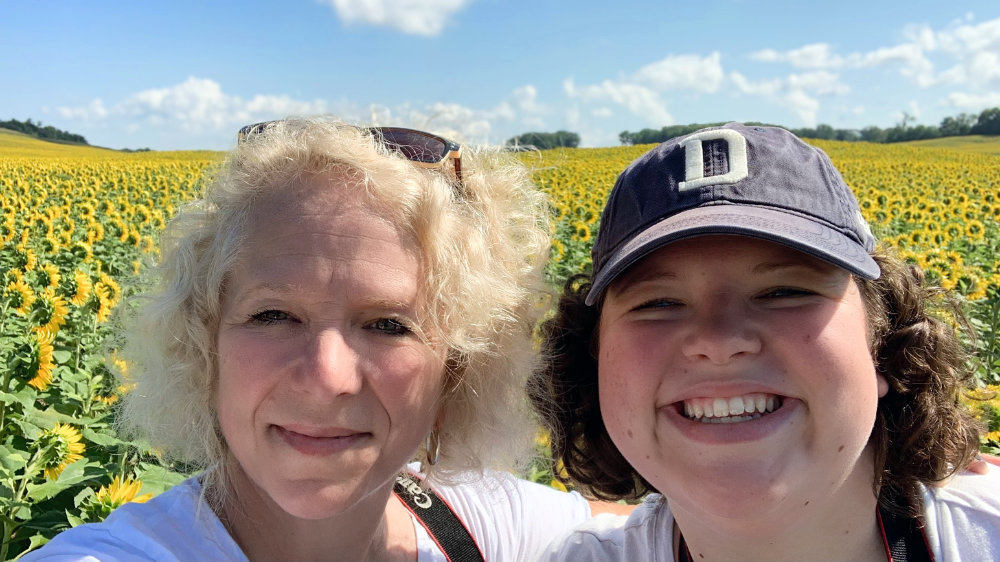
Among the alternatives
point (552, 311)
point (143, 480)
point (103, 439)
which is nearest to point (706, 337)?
point (552, 311)

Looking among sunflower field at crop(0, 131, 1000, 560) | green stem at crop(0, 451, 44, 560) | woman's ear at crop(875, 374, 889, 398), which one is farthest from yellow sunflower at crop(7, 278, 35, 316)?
woman's ear at crop(875, 374, 889, 398)

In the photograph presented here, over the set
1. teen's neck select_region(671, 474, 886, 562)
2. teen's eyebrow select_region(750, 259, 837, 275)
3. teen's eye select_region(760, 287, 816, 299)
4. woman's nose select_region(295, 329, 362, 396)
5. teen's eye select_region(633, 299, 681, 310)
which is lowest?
teen's neck select_region(671, 474, 886, 562)

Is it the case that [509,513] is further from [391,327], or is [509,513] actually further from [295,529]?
[391,327]

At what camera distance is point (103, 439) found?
8.39ft

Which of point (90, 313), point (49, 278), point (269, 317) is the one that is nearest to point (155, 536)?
point (269, 317)

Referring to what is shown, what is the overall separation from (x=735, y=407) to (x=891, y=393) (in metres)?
0.60

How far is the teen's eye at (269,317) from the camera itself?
1.40 m

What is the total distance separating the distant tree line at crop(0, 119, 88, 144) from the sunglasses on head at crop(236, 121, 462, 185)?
225ft

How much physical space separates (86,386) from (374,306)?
2.48 m

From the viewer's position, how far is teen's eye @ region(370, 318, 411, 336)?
1.43m

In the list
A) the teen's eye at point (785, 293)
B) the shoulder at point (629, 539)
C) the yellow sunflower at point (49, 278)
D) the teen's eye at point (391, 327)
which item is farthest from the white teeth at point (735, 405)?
the yellow sunflower at point (49, 278)

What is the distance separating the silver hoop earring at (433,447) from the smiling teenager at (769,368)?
0.49 meters

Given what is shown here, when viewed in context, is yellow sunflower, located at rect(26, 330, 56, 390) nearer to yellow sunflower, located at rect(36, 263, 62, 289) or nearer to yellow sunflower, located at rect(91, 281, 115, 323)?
yellow sunflower, located at rect(91, 281, 115, 323)

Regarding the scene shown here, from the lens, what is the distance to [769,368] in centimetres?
123
